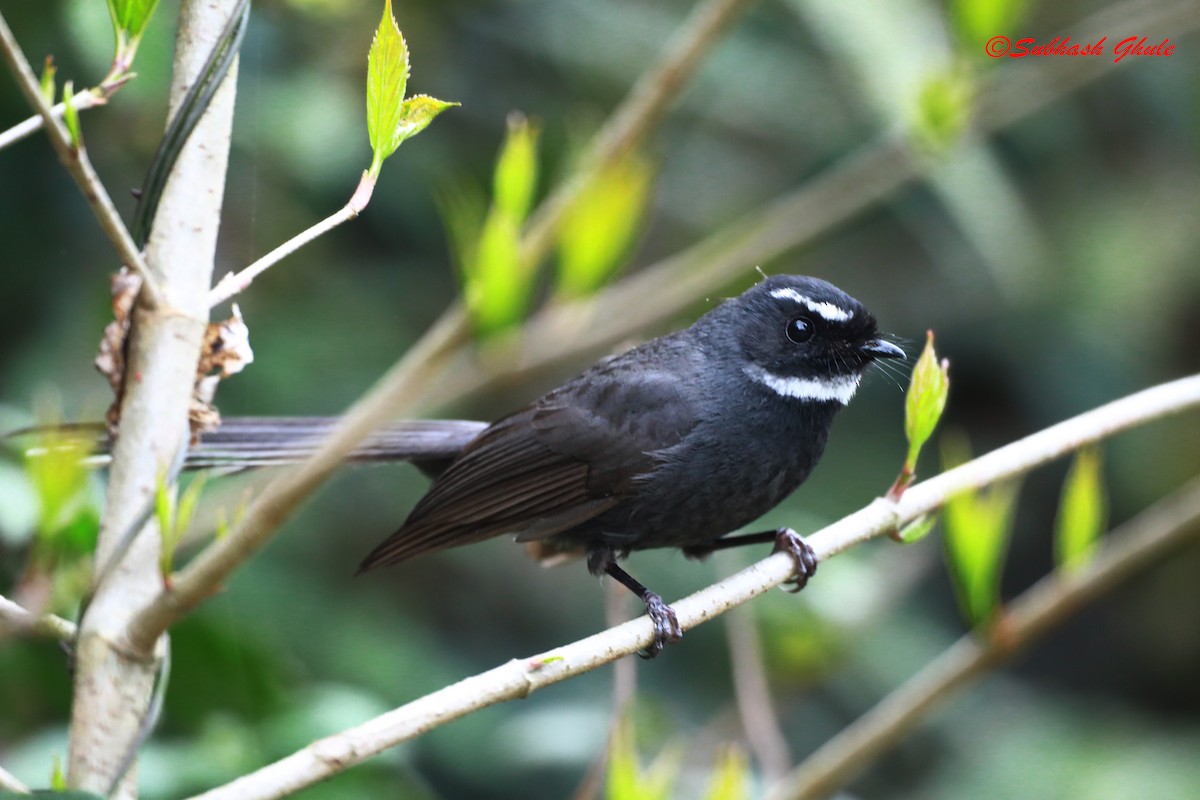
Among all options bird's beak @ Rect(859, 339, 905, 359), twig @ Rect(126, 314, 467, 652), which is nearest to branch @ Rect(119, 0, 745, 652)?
twig @ Rect(126, 314, 467, 652)

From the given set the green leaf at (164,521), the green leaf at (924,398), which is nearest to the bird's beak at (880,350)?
the green leaf at (924,398)

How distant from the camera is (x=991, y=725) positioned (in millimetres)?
4699

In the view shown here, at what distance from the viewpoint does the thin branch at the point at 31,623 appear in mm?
1604

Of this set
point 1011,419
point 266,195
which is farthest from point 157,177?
point 1011,419

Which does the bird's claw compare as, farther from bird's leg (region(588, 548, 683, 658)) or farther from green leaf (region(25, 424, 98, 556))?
green leaf (region(25, 424, 98, 556))

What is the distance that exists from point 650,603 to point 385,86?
1.59m

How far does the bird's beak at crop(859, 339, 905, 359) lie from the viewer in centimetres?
253

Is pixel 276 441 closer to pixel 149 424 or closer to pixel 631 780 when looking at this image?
pixel 149 424

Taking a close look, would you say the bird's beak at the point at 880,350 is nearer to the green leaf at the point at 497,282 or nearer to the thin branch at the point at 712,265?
the thin branch at the point at 712,265

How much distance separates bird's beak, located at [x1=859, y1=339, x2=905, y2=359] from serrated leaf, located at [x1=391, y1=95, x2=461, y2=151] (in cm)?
129

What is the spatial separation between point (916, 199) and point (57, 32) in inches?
127

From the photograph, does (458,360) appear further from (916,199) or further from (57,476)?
(916,199)

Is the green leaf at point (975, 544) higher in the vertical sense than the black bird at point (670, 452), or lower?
lower

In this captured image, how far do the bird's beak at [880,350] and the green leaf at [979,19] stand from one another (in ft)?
1.93
